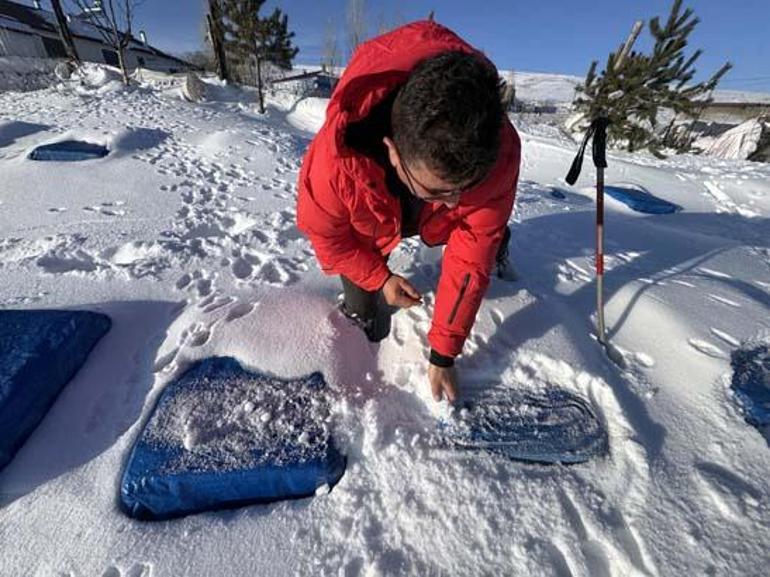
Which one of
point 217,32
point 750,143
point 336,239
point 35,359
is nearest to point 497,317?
point 336,239

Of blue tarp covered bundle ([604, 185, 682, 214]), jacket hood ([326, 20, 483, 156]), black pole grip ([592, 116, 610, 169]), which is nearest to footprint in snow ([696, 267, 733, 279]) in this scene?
black pole grip ([592, 116, 610, 169])

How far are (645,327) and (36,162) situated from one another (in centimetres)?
498

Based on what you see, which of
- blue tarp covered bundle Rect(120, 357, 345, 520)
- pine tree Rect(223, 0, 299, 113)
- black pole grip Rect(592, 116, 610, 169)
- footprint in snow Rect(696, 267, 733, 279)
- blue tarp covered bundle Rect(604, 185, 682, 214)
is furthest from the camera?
pine tree Rect(223, 0, 299, 113)

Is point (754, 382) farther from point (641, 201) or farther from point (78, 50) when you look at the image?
point (78, 50)

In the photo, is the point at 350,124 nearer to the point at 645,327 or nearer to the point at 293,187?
the point at 645,327

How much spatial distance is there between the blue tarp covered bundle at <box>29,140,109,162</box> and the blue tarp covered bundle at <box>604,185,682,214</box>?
18.2 ft

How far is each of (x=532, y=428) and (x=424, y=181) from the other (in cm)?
105

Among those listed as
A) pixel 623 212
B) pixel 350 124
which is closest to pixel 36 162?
pixel 350 124

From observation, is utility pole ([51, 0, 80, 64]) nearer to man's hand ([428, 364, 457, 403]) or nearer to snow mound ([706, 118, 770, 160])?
man's hand ([428, 364, 457, 403])

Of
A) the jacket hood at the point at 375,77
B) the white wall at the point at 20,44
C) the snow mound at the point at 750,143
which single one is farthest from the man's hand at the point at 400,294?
the white wall at the point at 20,44

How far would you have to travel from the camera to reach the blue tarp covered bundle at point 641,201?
4223 millimetres

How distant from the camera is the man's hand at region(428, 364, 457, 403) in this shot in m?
1.55

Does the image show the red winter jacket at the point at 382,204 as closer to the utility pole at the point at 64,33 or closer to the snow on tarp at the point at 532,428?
the snow on tarp at the point at 532,428

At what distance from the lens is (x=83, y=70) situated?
11000mm
